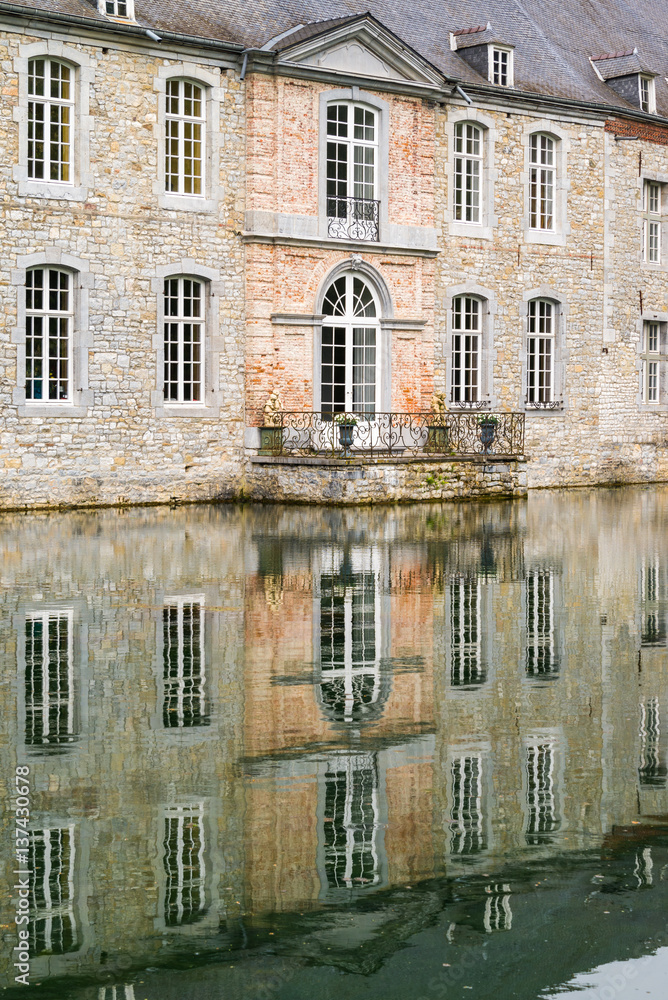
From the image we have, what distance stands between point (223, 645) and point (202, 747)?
2720mm

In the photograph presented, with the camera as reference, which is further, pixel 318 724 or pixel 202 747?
pixel 318 724

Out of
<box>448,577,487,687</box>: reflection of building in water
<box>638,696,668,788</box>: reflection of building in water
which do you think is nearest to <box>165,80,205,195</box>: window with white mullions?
<box>448,577,487,687</box>: reflection of building in water

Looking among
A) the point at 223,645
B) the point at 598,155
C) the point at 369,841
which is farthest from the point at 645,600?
the point at 598,155

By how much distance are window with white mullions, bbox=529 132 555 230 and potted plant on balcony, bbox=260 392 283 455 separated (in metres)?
7.73

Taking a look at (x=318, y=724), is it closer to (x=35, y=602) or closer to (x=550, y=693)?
(x=550, y=693)

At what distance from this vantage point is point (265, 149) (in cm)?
2375

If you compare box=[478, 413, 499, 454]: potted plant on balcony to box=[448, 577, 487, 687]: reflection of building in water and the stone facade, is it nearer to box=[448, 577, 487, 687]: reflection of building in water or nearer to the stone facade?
the stone facade

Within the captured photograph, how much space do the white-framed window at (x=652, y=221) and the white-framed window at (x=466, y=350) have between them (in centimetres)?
537

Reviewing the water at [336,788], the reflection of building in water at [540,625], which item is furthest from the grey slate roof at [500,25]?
the water at [336,788]

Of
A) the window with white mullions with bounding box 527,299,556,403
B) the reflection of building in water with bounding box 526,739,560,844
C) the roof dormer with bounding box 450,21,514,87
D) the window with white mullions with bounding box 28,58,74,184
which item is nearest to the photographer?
the reflection of building in water with bounding box 526,739,560,844

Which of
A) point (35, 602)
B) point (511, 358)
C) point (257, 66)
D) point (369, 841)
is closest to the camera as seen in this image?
point (369, 841)

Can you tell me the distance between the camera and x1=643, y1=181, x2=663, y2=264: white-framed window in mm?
31047

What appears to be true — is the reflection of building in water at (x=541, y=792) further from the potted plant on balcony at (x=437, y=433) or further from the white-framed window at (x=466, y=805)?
the potted plant on balcony at (x=437, y=433)

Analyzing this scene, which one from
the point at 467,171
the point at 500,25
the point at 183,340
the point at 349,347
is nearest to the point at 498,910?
the point at 183,340
